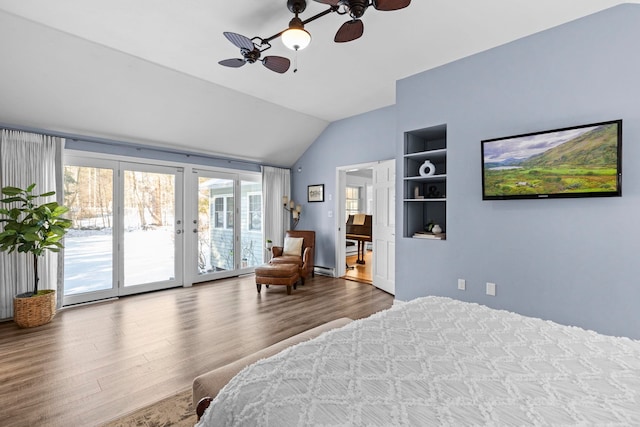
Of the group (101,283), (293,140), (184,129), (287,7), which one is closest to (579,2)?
→ (287,7)

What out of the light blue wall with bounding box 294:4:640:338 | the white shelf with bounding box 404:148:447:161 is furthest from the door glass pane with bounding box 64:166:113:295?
the white shelf with bounding box 404:148:447:161

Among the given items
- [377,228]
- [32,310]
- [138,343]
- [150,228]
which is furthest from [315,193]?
[32,310]

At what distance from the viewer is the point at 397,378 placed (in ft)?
3.49

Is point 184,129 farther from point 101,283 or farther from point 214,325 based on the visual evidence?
point 214,325

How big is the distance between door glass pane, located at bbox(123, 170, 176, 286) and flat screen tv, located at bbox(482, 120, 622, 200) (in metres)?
4.69

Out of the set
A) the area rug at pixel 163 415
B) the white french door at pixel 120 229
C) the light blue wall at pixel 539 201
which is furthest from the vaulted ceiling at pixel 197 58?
the area rug at pixel 163 415

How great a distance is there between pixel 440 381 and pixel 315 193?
528cm

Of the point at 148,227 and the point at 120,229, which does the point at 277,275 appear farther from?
the point at 120,229

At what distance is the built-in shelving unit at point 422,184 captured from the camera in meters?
3.87

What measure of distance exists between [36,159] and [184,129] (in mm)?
1828

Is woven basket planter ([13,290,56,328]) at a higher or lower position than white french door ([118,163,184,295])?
lower

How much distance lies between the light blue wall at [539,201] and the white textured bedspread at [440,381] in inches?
59.9

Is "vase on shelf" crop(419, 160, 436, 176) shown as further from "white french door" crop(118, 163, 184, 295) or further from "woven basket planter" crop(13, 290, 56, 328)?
"woven basket planter" crop(13, 290, 56, 328)

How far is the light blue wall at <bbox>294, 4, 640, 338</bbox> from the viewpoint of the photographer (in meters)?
2.46
